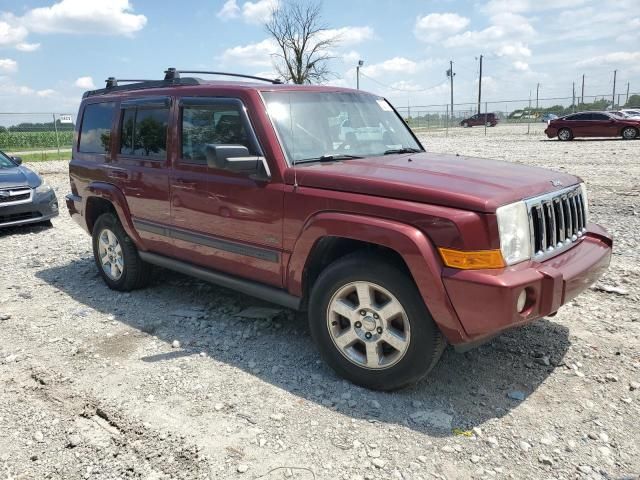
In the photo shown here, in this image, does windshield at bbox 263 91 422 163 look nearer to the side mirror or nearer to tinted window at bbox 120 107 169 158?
the side mirror

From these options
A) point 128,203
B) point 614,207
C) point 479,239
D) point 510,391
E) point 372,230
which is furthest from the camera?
Answer: point 614,207

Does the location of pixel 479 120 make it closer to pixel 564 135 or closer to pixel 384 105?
pixel 564 135

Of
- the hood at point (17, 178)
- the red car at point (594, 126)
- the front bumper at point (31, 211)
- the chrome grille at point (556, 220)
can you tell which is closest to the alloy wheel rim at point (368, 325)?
the chrome grille at point (556, 220)

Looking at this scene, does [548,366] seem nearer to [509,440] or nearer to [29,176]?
[509,440]

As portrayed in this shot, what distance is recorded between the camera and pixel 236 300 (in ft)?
17.1

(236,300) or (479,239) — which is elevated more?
(479,239)

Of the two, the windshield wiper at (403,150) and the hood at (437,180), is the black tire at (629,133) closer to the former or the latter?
the windshield wiper at (403,150)

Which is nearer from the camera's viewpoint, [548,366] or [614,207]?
[548,366]

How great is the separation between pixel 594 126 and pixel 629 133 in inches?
58.0

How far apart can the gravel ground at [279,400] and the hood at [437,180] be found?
126 centimetres

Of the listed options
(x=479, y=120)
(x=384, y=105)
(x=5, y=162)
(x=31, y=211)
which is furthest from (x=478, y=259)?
(x=479, y=120)

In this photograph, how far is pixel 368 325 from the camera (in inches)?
131

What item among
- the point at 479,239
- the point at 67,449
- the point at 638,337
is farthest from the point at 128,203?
the point at 638,337

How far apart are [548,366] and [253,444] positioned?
82.8 inches
